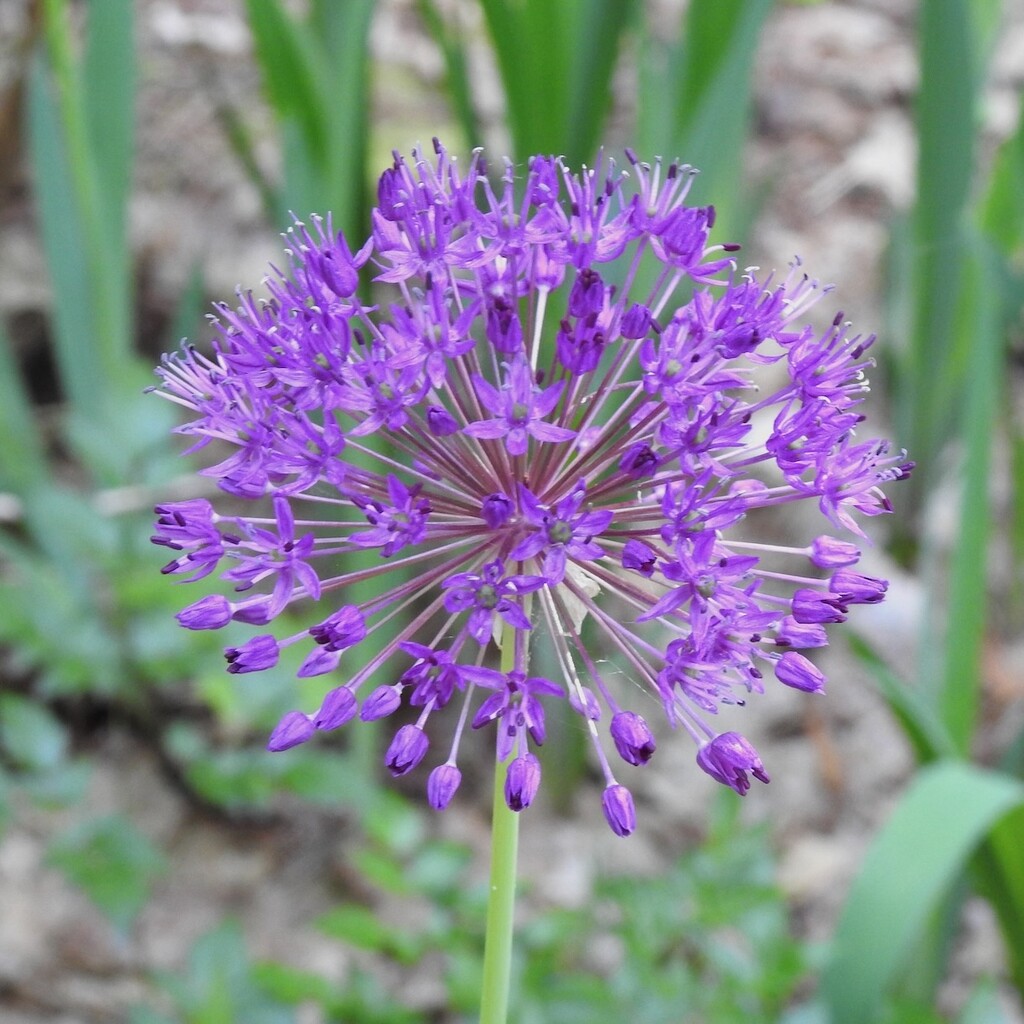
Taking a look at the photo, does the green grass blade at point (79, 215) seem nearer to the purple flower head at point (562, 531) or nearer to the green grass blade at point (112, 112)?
the green grass blade at point (112, 112)

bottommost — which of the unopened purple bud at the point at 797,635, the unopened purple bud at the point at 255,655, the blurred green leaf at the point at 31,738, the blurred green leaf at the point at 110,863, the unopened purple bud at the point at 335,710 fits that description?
the blurred green leaf at the point at 110,863

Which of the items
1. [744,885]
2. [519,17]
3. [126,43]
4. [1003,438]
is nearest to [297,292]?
[744,885]

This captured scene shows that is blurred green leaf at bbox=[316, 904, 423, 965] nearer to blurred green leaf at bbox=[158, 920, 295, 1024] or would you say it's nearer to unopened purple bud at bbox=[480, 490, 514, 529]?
blurred green leaf at bbox=[158, 920, 295, 1024]

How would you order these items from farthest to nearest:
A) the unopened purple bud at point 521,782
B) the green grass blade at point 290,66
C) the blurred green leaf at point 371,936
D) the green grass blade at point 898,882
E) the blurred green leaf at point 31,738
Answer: the green grass blade at point 290,66 < the blurred green leaf at point 31,738 < the blurred green leaf at point 371,936 < the green grass blade at point 898,882 < the unopened purple bud at point 521,782

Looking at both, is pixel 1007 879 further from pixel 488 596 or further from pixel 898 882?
pixel 488 596

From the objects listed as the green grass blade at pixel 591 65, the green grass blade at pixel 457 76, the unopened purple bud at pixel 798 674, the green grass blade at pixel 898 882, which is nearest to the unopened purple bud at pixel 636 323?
the unopened purple bud at pixel 798 674

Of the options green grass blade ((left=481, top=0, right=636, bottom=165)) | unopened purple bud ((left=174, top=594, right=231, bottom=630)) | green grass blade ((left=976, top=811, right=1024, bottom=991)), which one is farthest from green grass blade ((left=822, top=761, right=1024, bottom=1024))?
green grass blade ((left=481, top=0, right=636, bottom=165))

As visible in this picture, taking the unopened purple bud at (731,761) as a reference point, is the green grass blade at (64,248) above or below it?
above
